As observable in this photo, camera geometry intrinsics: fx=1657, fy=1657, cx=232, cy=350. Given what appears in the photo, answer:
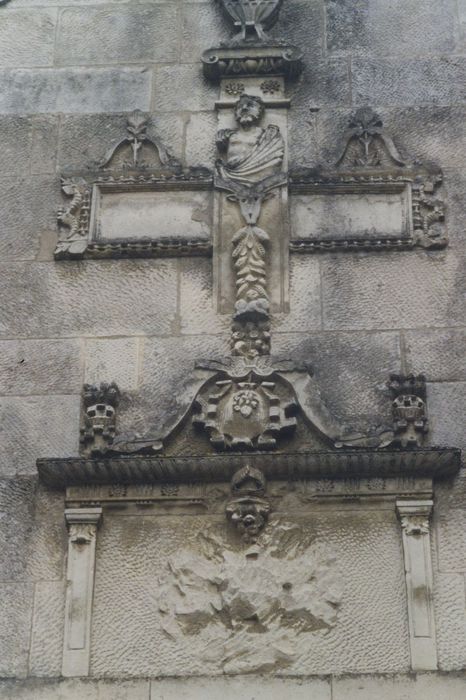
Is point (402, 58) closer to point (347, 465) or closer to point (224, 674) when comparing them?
point (347, 465)

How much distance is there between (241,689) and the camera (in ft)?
27.2

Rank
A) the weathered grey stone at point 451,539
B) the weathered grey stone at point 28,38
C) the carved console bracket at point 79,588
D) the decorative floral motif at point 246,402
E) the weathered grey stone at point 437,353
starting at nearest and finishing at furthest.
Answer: the carved console bracket at point 79,588 < the weathered grey stone at point 451,539 < the decorative floral motif at point 246,402 < the weathered grey stone at point 437,353 < the weathered grey stone at point 28,38

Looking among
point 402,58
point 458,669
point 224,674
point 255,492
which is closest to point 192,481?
point 255,492

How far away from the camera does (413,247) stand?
32.2 feet

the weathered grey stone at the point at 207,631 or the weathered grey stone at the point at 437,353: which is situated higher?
the weathered grey stone at the point at 437,353

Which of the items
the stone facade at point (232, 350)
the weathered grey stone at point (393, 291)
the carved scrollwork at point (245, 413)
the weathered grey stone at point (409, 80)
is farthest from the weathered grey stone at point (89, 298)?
the weathered grey stone at point (409, 80)

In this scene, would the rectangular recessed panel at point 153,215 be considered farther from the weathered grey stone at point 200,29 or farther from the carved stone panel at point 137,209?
the weathered grey stone at point 200,29

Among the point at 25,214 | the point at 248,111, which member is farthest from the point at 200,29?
the point at 25,214

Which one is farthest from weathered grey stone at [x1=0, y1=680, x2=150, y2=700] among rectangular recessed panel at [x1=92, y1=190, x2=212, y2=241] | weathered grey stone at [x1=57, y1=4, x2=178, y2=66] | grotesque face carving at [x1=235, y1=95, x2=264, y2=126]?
weathered grey stone at [x1=57, y1=4, x2=178, y2=66]

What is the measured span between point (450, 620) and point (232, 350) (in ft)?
6.63

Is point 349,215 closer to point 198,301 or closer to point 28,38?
point 198,301

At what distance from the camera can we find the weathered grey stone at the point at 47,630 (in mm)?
8547

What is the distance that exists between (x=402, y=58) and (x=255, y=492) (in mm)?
3311

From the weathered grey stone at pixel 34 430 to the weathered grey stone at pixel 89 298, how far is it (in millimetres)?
476
